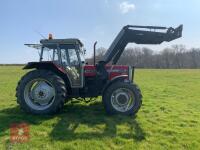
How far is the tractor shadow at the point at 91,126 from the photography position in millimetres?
6805

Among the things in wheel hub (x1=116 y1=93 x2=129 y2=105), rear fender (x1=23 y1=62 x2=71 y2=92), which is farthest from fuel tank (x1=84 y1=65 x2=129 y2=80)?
wheel hub (x1=116 y1=93 x2=129 y2=105)

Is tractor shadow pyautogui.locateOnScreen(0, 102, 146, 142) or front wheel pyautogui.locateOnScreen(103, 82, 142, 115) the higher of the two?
front wheel pyautogui.locateOnScreen(103, 82, 142, 115)

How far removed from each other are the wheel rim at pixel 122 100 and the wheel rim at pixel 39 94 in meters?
2.01

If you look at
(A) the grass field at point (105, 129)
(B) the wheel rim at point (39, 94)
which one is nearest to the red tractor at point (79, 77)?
(B) the wheel rim at point (39, 94)

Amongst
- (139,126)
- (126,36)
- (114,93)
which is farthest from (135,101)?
(126,36)

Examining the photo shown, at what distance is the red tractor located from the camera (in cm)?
906

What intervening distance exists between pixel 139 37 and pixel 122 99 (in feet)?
7.62

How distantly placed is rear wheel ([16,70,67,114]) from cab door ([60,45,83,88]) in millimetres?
765

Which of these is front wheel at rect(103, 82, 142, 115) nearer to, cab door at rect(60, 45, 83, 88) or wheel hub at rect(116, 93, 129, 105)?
wheel hub at rect(116, 93, 129, 105)

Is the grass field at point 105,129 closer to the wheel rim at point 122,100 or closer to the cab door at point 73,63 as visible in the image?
the wheel rim at point 122,100

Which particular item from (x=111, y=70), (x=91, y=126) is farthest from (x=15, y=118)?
(x=111, y=70)

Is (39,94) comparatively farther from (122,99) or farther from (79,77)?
(122,99)

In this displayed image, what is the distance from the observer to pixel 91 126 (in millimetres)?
7695

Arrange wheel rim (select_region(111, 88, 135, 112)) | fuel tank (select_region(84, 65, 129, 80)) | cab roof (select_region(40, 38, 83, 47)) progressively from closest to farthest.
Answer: wheel rim (select_region(111, 88, 135, 112))
cab roof (select_region(40, 38, 83, 47))
fuel tank (select_region(84, 65, 129, 80))
